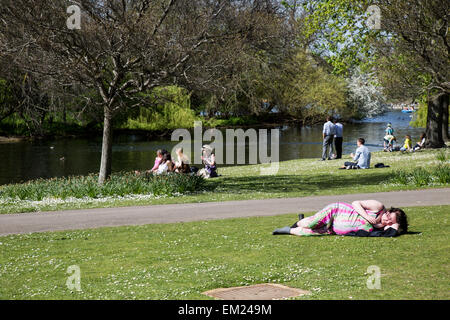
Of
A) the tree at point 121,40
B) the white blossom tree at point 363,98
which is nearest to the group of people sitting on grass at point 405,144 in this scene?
the tree at point 121,40

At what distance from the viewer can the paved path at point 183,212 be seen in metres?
12.8

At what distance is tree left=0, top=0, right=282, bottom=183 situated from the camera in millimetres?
17453

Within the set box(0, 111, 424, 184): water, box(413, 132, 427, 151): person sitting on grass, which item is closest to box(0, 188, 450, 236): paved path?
box(413, 132, 427, 151): person sitting on grass

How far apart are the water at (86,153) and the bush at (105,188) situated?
11.6 meters

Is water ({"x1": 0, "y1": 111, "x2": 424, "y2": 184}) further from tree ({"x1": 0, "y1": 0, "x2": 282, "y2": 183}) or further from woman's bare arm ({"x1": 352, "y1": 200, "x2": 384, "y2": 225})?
woman's bare arm ({"x1": 352, "y1": 200, "x2": 384, "y2": 225})

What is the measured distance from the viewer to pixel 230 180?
74.3ft

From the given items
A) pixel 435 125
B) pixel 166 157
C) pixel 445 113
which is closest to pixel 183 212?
pixel 166 157

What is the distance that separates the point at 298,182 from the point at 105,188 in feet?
23.1

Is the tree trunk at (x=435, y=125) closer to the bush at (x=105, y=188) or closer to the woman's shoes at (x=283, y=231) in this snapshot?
the bush at (x=105, y=188)

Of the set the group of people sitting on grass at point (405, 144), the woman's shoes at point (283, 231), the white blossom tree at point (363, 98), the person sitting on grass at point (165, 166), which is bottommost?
the woman's shoes at point (283, 231)

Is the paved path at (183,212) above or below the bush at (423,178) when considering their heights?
below

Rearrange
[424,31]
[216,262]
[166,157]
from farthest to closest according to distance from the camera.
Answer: [166,157] → [424,31] → [216,262]

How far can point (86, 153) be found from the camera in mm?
42156

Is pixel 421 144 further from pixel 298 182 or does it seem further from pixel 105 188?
pixel 105 188
